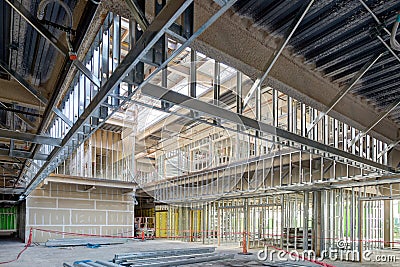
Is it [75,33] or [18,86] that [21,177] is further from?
[75,33]

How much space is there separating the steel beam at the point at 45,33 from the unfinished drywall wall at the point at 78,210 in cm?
1226

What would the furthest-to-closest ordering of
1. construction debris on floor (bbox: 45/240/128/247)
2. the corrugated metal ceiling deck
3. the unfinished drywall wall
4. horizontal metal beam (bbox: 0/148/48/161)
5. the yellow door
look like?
the yellow door, the unfinished drywall wall, construction debris on floor (bbox: 45/240/128/247), horizontal metal beam (bbox: 0/148/48/161), the corrugated metal ceiling deck

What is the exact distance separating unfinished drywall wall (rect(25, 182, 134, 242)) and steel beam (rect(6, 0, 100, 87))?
12.3 metres

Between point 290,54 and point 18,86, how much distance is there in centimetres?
373

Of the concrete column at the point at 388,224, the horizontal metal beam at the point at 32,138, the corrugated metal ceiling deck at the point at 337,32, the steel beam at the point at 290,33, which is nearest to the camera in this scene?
the steel beam at the point at 290,33

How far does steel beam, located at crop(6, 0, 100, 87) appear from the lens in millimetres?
2465

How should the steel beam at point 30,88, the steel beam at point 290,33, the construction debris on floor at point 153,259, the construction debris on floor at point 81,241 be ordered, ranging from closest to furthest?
the steel beam at point 290,33, the steel beam at point 30,88, the construction debris on floor at point 153,259, the construction debris on floor at point 81,241

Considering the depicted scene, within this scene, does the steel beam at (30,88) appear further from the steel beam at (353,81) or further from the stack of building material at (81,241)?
the stack of building material at (81,241)

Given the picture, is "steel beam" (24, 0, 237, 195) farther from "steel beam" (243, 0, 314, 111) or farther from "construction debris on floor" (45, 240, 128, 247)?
"construction debris on floor" (45, 240, 128, 247)

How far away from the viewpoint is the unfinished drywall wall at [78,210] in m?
13.7

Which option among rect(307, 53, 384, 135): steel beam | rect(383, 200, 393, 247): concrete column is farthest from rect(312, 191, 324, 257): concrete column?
rect(307, 53, 384, 135): steel beam

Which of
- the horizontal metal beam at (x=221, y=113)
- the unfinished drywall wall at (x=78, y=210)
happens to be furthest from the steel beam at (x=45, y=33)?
the unfinished drywall wall at (x=78, y=210)

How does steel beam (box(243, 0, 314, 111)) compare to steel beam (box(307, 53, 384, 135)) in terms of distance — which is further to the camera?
steel beam (box(307, 53, 384, 135))

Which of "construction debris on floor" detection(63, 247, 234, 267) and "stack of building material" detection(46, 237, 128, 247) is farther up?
"construction debris on floor" detection(63, 247, 234, 267)
